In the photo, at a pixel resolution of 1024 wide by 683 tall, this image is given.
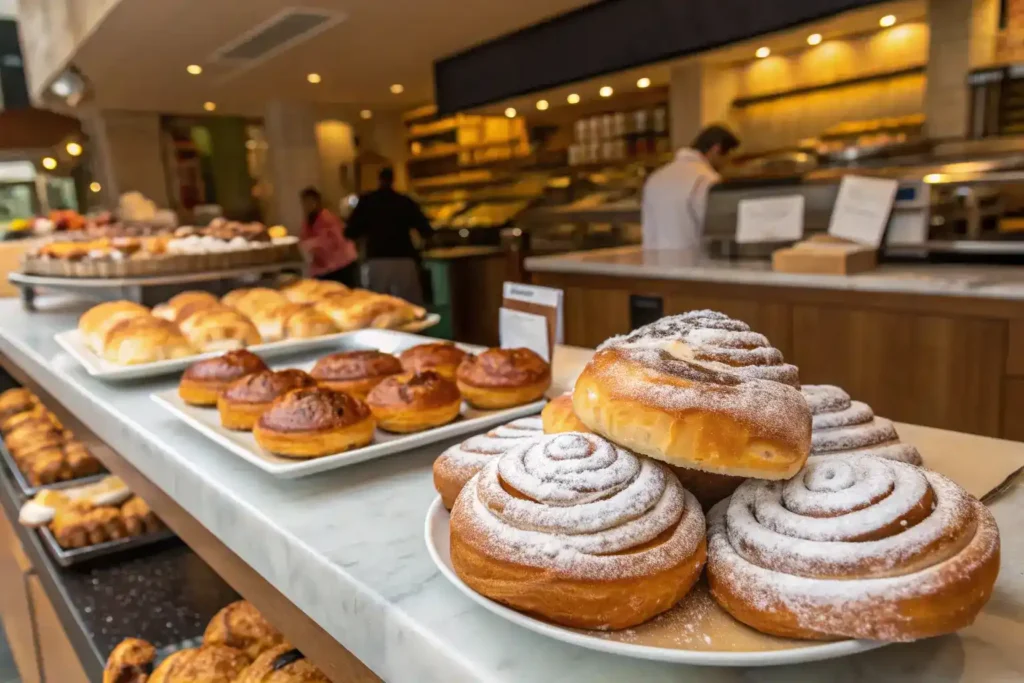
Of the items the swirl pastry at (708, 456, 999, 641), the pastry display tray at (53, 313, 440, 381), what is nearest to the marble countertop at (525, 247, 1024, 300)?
the pastry display tray at (53, 313, 440, 381)

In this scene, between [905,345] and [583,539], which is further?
[905,345]

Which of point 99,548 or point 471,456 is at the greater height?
point 471,456

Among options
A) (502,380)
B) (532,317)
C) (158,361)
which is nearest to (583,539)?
(502,380)

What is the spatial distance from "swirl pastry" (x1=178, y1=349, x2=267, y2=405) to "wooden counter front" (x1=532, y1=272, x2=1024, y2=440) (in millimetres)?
2399

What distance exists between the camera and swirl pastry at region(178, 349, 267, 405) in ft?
4.35

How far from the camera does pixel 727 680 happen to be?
23.2 inches

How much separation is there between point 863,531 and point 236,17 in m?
5.63

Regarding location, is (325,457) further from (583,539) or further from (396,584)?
(583,539)

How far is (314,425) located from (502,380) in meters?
0.33

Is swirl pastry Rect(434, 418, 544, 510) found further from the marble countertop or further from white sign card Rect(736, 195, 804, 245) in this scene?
white sign card Rect(736, 195, 804, 245)

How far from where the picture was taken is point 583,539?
→ 0.59 meters

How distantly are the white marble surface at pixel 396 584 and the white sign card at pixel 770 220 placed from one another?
8.97 feet

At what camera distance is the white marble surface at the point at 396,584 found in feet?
1.96

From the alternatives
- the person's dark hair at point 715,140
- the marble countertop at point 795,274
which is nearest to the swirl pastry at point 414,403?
the marble countertop at point 795,274
